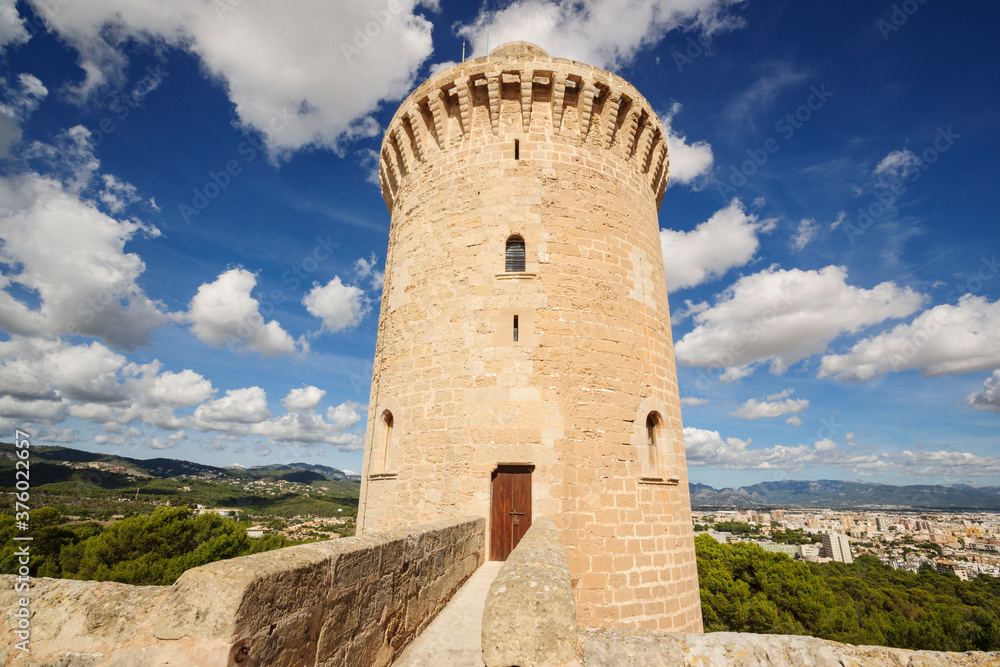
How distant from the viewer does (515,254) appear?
8023 mm

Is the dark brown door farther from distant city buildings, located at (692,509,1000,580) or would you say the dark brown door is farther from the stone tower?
distant city buildings, located at (692,509,1000,580)

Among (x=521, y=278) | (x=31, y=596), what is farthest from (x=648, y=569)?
(x=31, y=596)

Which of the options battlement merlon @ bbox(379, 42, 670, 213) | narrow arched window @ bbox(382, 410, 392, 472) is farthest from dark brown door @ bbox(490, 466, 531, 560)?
battlement merlon @ bbox(379, 42, 670, 213)

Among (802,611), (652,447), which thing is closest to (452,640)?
(652,447)

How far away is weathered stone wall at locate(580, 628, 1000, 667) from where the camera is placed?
7.21ft

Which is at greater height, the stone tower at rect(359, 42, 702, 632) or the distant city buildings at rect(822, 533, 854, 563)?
the stone tower at rect(359, 42, 702, 632)

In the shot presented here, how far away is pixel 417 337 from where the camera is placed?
8.09m

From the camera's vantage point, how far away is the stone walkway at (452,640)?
338cm

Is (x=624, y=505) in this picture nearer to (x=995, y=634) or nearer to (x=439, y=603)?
(x=439, y=603)

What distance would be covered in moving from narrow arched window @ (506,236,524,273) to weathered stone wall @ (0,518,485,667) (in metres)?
5.42

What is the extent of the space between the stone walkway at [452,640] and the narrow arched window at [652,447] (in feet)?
12.1

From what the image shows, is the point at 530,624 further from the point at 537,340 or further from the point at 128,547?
the point at 128,547

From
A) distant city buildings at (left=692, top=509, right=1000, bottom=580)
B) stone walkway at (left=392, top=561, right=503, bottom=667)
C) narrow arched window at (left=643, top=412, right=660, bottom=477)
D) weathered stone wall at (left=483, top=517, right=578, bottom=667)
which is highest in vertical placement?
narrow arched window at (left=643, top=412, right=660, bottom=477)

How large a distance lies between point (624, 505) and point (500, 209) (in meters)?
5.33
